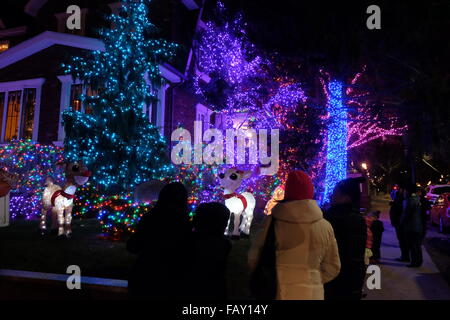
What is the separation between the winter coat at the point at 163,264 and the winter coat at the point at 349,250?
1.58m

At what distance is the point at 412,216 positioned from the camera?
8031 mm

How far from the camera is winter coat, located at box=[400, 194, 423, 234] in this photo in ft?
26.2

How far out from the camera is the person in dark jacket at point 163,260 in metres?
3.00

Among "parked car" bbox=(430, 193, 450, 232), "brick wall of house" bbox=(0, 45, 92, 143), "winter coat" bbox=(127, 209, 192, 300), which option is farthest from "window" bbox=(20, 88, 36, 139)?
"parked car" bbox=(430, 193, 450, 232)

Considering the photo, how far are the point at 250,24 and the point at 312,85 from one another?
13.0 ft

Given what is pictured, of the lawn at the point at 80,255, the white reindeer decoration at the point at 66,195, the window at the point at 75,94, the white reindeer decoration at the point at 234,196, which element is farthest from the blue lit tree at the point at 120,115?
the window at the point at 75,94

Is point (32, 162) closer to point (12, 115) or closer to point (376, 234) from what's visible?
point (12, 115)

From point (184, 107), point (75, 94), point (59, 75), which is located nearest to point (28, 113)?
point (59, 75)

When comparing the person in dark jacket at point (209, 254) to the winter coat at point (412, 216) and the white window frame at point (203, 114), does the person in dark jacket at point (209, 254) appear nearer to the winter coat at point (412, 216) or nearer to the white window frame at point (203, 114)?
the winter coat at point (412, 216)

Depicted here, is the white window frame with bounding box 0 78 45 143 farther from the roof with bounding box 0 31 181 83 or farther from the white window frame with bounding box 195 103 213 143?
the white window frame with bounding box 195 103 213 143

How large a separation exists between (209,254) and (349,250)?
153 centimetres

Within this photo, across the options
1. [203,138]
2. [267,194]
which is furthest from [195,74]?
[267,194]

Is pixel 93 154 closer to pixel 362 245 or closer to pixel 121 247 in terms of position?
pixel 121 247

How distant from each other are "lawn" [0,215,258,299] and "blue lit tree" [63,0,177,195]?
5.46 feet
